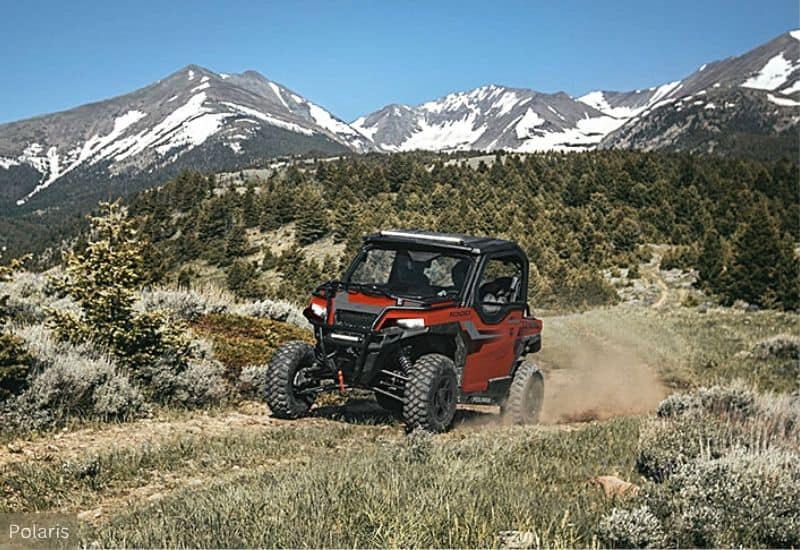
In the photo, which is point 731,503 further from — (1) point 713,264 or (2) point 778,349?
(1) point 713,264

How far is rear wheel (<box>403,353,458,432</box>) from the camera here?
8180 mm

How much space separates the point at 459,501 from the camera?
15.7 feet

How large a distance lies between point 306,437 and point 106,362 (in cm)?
294

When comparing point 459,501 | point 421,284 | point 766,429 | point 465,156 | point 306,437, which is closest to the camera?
point 459,501

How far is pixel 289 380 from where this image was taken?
9.05m

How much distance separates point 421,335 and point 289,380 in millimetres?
1783

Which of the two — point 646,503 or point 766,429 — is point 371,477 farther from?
point 766,429

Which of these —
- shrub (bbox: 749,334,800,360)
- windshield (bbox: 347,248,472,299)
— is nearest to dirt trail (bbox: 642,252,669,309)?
shrub (bbox: 749,334,800,360)

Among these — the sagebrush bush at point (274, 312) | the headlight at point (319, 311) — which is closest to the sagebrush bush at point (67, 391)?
the headlight at point (319, 311)

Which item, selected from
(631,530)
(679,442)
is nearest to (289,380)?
(679,442)

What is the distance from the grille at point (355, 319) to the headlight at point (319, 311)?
0.65 ft

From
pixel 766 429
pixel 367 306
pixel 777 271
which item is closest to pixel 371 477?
pixel 367 306

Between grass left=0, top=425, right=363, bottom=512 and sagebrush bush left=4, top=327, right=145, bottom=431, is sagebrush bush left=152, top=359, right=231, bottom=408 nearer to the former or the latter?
sagebrush bush left=4, top=327, right=145, bottom=431

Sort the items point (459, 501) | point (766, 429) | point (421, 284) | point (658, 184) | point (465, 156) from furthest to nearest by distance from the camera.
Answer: point (465, 156) → point (658, 184) → point (421, 284) → point (766, 429) → point (459, 501)
